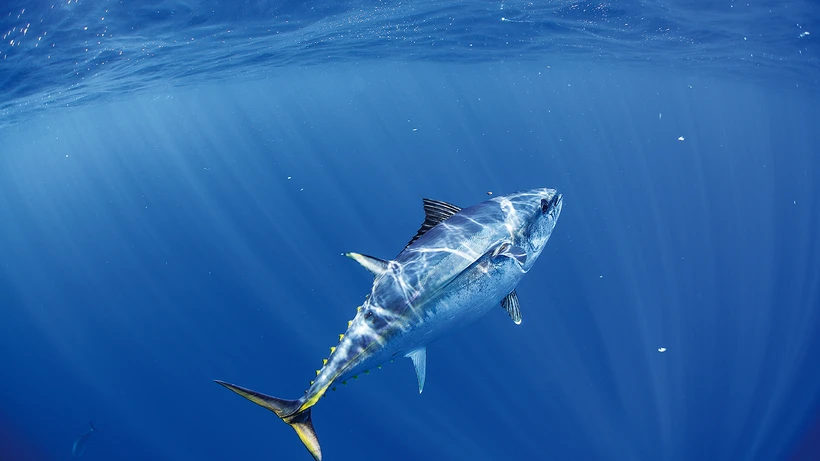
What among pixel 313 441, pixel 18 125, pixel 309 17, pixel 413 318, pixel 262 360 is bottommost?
pixel 262 360

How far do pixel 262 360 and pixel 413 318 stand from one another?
63.0 feet

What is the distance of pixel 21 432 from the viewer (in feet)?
69.9

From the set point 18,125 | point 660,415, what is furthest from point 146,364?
point 660,415

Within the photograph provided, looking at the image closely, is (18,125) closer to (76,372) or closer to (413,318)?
(76,372)

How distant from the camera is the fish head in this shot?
3836 mm

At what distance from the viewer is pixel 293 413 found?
3.21m

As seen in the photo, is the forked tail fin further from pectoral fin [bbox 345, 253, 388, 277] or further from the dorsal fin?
the dorsal fin

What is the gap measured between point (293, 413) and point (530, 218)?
8.25 feet

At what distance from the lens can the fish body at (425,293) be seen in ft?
10.8

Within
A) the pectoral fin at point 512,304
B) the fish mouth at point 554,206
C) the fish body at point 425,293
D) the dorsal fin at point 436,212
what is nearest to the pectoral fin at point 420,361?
the fish body at point 425,293

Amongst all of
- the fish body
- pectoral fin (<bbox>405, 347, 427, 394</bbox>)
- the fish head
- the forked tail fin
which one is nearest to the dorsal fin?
the fish body

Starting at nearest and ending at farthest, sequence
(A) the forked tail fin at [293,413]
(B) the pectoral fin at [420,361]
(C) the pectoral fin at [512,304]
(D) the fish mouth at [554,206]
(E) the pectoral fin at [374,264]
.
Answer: (A) the forked tail fin at [293,413] < (E) the pectoral fin at [374,264] < (B) the pectoral fin at [420,361] < (C) the pectoral fin at [512,304] < (D) the fish mouth at [554,206]

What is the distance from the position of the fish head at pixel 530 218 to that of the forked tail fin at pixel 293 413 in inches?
82.0

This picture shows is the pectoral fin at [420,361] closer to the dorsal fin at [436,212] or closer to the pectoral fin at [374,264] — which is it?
the pectoral fin at [374,264]
